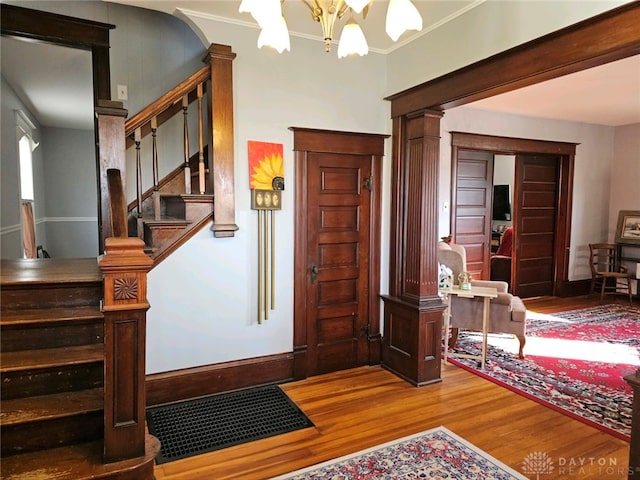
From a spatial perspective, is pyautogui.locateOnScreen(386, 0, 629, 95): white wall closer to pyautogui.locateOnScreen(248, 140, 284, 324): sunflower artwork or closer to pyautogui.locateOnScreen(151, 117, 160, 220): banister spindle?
pyautogui.locateOnScreen(248, 140, 284, 324): sunflower artwork

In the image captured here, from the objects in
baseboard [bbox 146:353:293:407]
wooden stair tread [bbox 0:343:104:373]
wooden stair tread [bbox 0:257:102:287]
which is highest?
wooden stair tread [bbox 0:257:102:287]

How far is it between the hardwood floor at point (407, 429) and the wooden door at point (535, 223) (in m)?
3.59

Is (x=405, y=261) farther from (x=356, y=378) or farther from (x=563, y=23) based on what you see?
(x=563, y=23)

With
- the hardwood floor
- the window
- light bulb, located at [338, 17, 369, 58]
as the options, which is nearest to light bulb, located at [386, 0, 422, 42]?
light bulb, located at [338, 17, 369, 58]

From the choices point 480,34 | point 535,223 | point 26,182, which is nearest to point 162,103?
point 480,34

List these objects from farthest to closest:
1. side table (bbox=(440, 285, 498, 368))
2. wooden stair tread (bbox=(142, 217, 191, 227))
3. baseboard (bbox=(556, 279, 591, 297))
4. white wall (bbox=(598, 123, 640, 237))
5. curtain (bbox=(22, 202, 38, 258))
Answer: baseboard (bbox=(556, 279, 591, 297)) < white wall (bbox=(598, 123, 640, 237)) < curtain (bbox=(22, 202, 38, 258)) < side table (bbox=(440, 285, 498, 368)) < wooden stair tread (bbox=(142, 217, 191, 227))

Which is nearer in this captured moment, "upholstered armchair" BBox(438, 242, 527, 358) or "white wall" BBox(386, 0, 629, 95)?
"white wall" BBox(386, 0, 629, 95)

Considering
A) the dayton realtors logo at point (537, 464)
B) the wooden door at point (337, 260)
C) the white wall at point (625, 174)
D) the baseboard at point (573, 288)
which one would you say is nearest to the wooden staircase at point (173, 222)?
the wooden door at point (337, 260)

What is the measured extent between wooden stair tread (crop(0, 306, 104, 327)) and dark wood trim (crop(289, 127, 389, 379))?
65.4 inches

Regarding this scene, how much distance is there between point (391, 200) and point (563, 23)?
74.6 inches

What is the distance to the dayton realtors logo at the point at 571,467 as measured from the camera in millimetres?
2340

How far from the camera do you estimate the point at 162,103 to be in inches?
114

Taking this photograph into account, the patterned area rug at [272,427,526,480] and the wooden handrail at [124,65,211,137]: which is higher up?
the wooden handrail at [124,65,211,137]

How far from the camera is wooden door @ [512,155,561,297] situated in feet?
21.6
